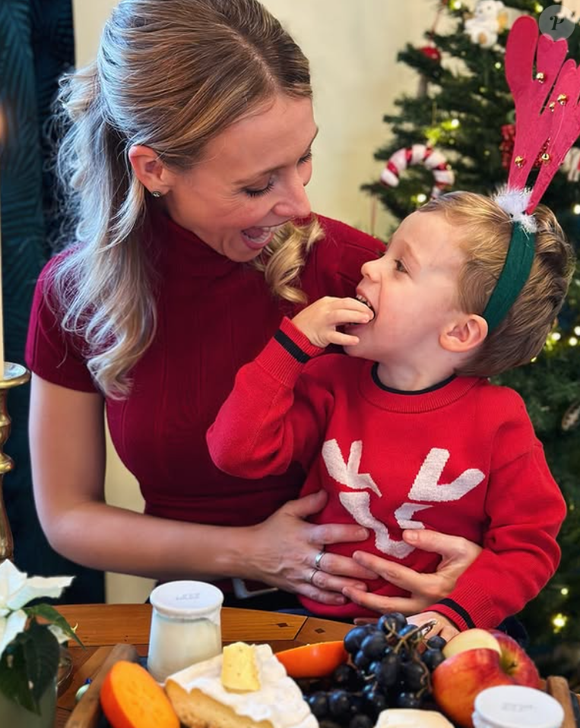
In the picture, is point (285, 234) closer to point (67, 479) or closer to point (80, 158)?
point (80, 158)

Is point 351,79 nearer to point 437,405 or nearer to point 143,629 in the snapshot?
point 437,405

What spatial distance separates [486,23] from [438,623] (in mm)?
1602

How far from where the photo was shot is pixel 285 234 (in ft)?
5.44

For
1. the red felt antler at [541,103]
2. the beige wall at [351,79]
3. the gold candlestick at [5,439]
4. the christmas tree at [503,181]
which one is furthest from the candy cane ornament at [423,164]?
the gold candlestick at [5,439]

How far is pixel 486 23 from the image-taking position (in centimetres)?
234

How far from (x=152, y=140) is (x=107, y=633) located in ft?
2.26

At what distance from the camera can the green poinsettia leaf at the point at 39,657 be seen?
2.87ft

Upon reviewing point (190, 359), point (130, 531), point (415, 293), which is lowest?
point (130, 531)

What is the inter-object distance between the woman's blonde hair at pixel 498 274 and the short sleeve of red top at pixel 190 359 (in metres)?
0.32

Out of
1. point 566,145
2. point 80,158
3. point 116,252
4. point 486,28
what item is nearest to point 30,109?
point 80,158

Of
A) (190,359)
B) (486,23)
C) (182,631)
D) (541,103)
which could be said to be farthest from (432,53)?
(182,631)

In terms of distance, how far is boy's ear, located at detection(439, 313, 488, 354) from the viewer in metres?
1.39

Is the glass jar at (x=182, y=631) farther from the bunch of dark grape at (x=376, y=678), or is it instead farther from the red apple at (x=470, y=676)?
the red apple at (x=470, y=676)

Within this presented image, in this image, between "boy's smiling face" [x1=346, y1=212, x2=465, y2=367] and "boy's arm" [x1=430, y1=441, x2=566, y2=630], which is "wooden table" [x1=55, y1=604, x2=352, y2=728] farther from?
"boy's smiling face" [x1=346, y1=212, x2=465, y2=367]
